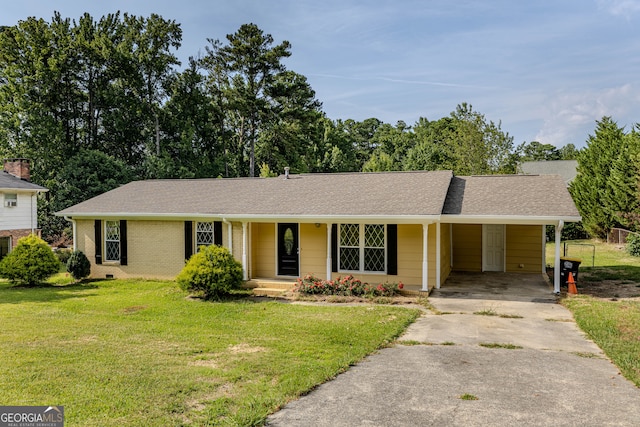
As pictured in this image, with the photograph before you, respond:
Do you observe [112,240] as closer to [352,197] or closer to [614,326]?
[352,197]

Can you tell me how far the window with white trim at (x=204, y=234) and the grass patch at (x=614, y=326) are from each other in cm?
1051

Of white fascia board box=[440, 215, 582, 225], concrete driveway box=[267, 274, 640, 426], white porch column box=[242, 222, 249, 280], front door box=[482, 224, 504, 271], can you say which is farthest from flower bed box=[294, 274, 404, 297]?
front door box=[482, 224, 504, 271]

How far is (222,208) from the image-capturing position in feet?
48.8

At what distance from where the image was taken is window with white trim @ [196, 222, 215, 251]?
49.9ft

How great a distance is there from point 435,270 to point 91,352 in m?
9.25

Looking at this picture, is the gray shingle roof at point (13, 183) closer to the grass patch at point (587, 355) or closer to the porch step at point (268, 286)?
the porch step at point (268, 286)

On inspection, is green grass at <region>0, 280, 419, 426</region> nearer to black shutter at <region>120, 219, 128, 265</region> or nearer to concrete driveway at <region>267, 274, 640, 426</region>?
concrete driveway at <region>267, 274, 640, 426</region>

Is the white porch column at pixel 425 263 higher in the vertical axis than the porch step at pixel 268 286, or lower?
higher

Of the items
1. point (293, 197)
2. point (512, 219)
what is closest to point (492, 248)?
point (512, 219)

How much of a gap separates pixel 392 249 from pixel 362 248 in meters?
0.91

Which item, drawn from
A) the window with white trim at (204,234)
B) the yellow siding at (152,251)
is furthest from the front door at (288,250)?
the yellow siding at (152,251)

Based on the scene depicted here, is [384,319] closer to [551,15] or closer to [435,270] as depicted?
[435,270]

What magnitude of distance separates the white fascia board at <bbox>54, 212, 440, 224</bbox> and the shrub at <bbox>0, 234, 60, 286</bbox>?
4.88 feet

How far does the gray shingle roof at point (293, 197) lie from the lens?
13.5 m
